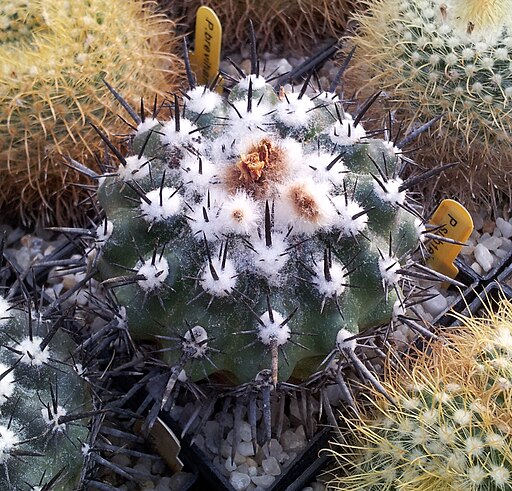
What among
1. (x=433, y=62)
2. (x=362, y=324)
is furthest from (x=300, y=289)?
(x=433, y=62)

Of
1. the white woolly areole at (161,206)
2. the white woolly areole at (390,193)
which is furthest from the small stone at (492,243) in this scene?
the white woolly areole at (161,206)

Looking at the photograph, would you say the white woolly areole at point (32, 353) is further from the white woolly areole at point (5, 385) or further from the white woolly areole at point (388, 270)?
the white woolly areole at point (388, 270)

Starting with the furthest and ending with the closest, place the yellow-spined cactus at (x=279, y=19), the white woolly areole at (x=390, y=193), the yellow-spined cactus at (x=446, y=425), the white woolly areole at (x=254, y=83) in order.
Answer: the yellow-spined cactus at (x=279, y=19) → the white woolly areole at (x=254, y=83) → the white woolly areole at (x=390, y=193) → the yellow-spined cactus at (x=446, y=425)

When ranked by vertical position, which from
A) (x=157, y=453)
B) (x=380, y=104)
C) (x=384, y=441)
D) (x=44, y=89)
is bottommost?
(x=157, y=453)

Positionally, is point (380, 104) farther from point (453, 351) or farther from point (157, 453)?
point (157, 453)

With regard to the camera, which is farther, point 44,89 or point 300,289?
point 44,89

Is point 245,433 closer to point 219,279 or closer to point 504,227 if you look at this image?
point 219,279

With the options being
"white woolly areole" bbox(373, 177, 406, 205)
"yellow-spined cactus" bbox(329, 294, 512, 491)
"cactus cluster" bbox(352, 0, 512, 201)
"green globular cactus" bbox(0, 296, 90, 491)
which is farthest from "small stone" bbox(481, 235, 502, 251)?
"green globular cactus" bbox(0, 296, 90, 491)
